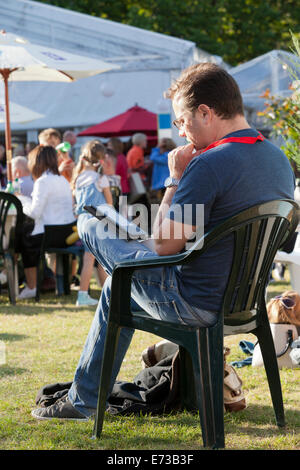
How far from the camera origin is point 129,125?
43.1ft

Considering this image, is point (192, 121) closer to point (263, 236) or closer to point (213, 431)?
point (263, 236)

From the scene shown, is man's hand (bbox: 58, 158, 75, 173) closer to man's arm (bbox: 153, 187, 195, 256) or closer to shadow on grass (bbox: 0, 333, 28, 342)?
shadow on grass (bbox: 0, 333, 28, 342)

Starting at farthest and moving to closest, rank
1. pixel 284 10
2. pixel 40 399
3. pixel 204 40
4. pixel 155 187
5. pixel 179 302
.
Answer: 1. pixel 284 10
2. pixel 204 40
3. pixel 155 187
4. pixel 40 399
5. pixel 179 302

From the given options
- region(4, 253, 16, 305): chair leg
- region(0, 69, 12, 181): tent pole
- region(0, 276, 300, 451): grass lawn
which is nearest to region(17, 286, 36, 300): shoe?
region(4, 253, 16, 305): chair leg

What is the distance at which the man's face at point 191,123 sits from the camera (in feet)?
8.79

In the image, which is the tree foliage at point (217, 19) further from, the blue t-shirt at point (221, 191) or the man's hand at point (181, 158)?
the blue t-shirt at point (221, 191)

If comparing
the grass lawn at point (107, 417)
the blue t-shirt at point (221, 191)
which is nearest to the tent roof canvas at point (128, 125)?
the grass lawn at point (107, 417)

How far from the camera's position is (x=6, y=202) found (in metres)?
6.71

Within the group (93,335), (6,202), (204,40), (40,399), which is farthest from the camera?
(204,40)

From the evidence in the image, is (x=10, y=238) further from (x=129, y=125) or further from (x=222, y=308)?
(x=129, y=125)

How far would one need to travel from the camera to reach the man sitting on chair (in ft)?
8.23
